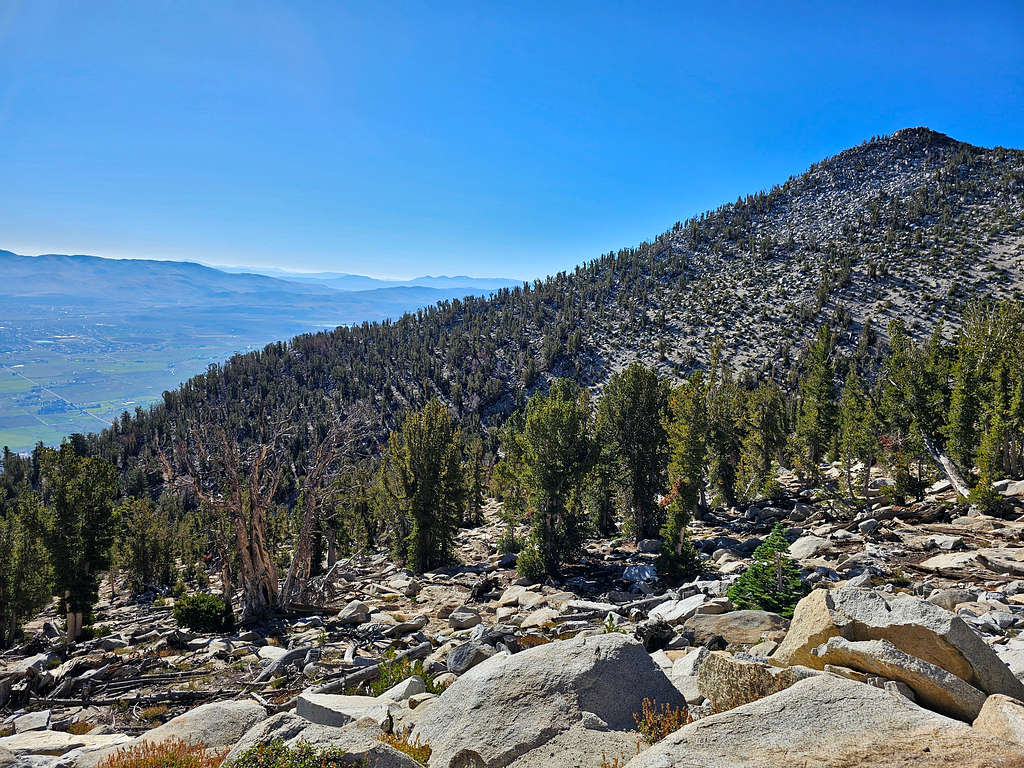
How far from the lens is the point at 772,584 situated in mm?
14195

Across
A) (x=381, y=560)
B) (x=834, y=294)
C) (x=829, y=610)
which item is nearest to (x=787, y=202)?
(x=834, y=294)

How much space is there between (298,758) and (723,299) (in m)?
143

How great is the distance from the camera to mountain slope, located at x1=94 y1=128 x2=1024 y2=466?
114500 millimetres

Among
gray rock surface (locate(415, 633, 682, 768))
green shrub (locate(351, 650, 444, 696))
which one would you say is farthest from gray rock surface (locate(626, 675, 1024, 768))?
green shrub (locate(351, 650, 444, 696))

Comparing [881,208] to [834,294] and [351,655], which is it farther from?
[351,655]

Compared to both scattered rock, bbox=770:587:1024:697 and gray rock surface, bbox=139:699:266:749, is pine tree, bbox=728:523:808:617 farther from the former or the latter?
gray rock surface, bbox=139:699:266:749

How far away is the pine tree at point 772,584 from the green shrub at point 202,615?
66.0ft

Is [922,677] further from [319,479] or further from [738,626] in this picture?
[319,479]

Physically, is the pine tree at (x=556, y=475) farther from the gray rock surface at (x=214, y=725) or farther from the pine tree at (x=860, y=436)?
the gray rock surface at (x=214, y=725)

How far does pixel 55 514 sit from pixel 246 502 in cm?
855

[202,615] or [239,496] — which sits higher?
[239,496]

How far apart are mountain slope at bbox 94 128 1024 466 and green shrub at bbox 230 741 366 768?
356ft

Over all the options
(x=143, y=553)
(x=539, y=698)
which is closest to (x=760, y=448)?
(x=539, y=698)

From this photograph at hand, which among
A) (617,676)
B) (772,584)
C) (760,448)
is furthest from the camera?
(760,448)
